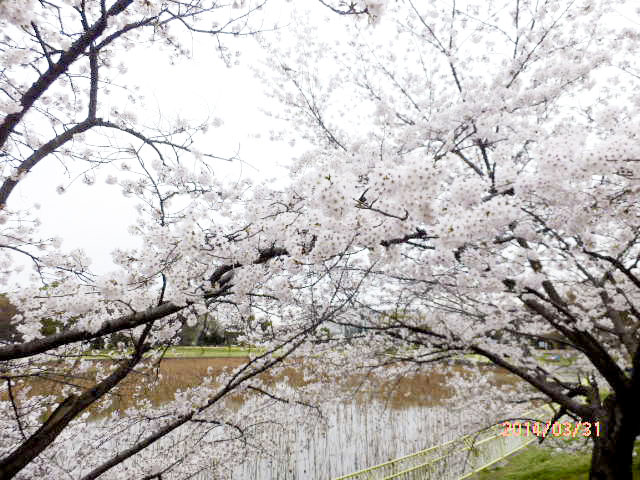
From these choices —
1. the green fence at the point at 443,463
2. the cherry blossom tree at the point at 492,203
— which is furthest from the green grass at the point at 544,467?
the cherry blossom tree at the point at 492,203

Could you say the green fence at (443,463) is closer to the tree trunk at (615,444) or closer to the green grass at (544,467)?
the green grass at (544,467)

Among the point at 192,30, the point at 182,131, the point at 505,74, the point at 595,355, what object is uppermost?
the point at 505,74

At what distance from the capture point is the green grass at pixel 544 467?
7.25 meters

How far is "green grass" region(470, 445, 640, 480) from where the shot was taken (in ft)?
23.8

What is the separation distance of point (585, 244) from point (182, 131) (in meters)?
3.85


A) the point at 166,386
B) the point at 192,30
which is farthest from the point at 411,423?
the point at 192,30

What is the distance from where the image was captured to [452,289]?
14.6 feet

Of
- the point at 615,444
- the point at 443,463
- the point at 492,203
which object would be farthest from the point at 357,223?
the point at 443,463

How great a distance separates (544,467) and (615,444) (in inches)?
189

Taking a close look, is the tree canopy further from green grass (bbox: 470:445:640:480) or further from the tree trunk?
green grass (bbox: 470:445:640:480)

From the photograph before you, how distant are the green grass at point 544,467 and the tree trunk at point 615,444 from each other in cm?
315

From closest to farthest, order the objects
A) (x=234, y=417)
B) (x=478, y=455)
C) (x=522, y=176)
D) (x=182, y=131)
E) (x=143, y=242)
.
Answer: (x=522, y=176)
(x=143, y=242)
(x=182, y=131)
(x=234, y=417)
(x=478, y=455)

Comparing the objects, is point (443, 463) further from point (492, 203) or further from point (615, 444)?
point (492, 203)

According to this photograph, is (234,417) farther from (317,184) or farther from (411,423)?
(411,423)
